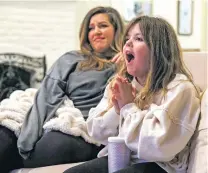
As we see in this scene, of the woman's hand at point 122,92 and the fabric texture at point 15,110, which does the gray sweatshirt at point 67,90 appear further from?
the woman's hand at point 122,92

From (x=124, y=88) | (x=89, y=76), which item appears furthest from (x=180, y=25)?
(x=124, y=88)

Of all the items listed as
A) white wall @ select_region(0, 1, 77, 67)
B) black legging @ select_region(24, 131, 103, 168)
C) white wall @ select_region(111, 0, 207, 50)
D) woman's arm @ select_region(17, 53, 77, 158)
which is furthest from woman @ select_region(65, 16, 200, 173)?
white wall @ select_region(111, 0, 207, 50)

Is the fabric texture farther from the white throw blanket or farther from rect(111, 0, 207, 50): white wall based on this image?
rect(111, 0, 207, 50): white wall

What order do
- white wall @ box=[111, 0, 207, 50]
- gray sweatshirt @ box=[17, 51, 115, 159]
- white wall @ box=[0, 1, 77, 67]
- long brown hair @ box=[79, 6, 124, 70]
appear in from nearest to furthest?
gray sweatshirt @ box=[17, 51, 115, 159]
long brown hair @ box=[79, 6, 124, 70]
white wall @ box=[0, 1, 77, 67]
white wall @ box=[111, 0, 207, 50]

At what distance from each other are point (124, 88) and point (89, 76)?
60 cm

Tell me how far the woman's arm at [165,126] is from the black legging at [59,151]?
1.32 feet

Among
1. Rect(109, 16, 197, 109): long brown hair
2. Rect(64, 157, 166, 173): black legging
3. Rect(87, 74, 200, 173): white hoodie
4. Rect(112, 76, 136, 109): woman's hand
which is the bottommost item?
Rect(64, 157, 166, 173): black legging

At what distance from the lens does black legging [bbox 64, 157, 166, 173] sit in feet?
3.51

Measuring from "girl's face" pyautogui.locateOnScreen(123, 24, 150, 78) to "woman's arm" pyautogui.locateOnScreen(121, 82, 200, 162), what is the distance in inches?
5.8

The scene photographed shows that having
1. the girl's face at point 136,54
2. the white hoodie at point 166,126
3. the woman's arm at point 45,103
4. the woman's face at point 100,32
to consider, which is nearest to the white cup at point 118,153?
the white hoodie at point 166,126

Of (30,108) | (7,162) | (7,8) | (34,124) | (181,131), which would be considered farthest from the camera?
(7,8)

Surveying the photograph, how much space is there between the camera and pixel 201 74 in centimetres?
154

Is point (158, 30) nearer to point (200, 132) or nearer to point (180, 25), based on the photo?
point (200, 132)

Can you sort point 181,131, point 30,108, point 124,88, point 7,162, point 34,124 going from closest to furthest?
1. point 181,131
2. point 124,88
3. point 7,162
4. point 34,124
5. point 30,108
